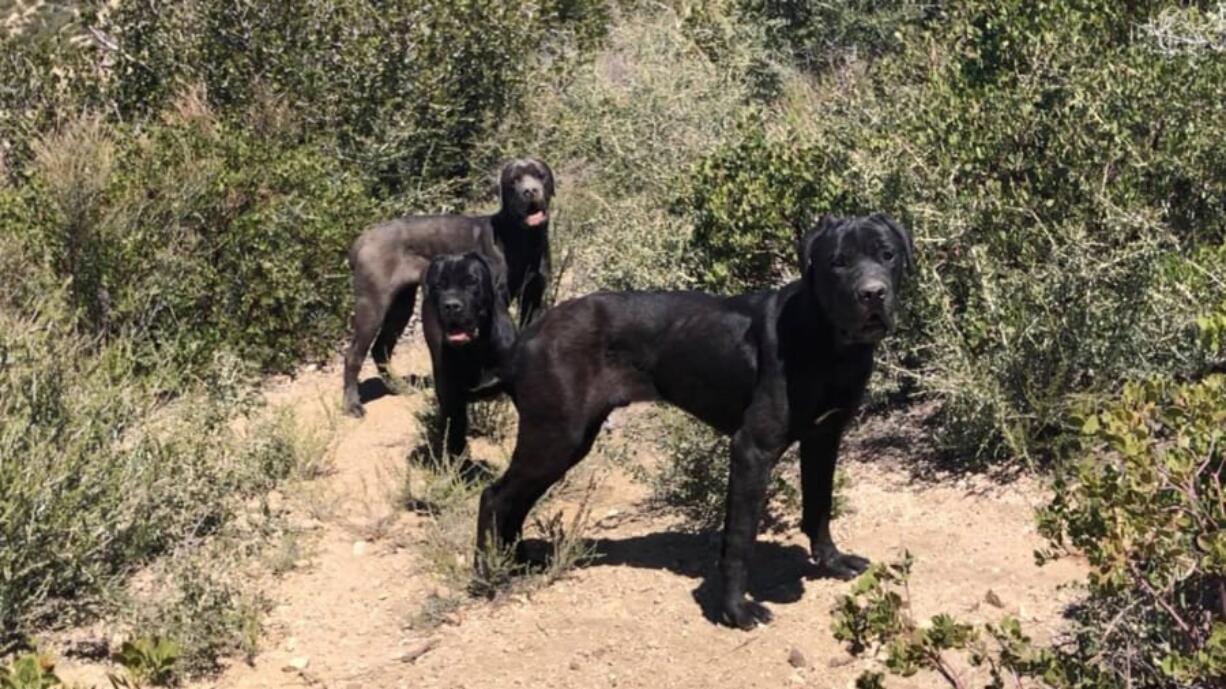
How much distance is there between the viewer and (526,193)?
30.5 ft

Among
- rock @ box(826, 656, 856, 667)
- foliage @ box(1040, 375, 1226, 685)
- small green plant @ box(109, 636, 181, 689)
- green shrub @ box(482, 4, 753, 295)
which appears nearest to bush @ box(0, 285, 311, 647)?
small green plant @ box(109, 636, 181, 689)

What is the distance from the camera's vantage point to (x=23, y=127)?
39.9 feet

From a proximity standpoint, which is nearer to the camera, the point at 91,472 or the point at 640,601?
the point at 640,601

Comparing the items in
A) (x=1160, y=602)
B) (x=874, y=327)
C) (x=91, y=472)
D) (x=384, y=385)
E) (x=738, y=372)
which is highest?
(x=874, y=327)

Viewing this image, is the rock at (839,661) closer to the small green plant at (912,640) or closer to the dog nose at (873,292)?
the dog nose at (873,292)

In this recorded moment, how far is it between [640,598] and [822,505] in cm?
90

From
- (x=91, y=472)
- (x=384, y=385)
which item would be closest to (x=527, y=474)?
(x=91, y=472)

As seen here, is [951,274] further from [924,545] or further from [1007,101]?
[924,545]

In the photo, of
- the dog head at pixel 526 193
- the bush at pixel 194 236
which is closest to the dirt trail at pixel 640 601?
the dog head at pixel 526 193

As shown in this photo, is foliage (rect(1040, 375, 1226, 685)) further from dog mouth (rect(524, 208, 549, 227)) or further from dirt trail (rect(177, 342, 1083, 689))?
dog mouth (rect(524, 208, 549, 227))

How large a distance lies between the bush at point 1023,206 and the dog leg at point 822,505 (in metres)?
1.21

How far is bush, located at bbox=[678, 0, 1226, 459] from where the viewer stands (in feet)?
Result: 23.1

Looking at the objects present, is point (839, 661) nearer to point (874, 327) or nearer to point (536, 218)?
point (874, 327)

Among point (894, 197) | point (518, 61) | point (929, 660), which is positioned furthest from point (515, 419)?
point (518, 61)
